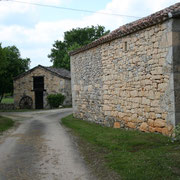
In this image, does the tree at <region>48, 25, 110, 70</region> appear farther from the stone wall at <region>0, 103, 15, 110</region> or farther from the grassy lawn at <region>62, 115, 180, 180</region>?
the grassy lawn at <region>62, 115, 180, 180</region>

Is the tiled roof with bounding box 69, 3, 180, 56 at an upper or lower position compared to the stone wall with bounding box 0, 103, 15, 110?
upper

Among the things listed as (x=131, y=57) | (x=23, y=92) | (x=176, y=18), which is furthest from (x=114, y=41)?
(x=23, y=92)

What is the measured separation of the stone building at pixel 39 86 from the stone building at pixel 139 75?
1723 cm

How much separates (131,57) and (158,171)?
18.6 feet

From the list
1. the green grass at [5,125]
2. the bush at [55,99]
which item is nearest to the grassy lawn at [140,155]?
the green grass at [5,125]

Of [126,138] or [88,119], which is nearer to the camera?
[126,138]

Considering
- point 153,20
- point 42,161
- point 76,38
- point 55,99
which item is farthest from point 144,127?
point 76,38

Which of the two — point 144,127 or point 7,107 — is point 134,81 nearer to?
point 144,127

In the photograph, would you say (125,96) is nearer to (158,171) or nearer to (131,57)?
(131,57)

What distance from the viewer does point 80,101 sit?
1552 cm

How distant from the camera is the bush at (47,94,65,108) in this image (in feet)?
99.2

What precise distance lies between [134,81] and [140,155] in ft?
13.4

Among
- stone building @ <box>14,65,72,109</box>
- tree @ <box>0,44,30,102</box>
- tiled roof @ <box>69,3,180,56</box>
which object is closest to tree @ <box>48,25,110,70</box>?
tree @ <box>0,44,30,102</box>

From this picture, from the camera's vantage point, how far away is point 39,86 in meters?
32.3
